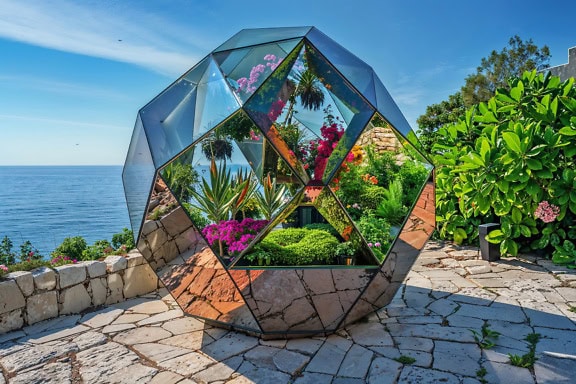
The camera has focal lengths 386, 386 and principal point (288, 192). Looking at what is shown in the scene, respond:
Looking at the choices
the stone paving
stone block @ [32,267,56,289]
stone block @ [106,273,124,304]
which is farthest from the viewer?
stone block @ [106,273,124,304]

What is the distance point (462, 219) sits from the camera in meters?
7.16

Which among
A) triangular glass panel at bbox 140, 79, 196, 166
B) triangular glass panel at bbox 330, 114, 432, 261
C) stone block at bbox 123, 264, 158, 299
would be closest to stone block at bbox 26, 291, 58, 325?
stone block at bbox 123, 264, 158, 299

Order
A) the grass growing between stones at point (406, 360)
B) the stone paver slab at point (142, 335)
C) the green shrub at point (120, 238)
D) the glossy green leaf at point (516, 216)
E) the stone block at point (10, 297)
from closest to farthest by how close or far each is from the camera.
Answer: the grass growing between stones at point (406, 360) < the stone paver slab at point (142, 335) < the stone block at point (10, 297) < the glossy green leaf at point (516, 216) < the green shrub at point (120, 238)

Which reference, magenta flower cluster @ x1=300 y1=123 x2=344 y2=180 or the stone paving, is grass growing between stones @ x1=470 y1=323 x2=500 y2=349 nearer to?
the stone paving

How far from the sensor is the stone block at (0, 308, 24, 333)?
390 cm

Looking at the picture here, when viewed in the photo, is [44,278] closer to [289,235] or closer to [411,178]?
[289,235]

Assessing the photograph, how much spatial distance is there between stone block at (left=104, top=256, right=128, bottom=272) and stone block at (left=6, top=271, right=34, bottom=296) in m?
0.86

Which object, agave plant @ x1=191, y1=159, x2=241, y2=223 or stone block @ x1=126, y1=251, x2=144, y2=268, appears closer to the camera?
agave plant @ x1=191, y1=159, x2=241, y2=223

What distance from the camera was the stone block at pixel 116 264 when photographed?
4.85 metres

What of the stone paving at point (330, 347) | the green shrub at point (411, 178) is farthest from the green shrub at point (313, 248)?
the green shrub at point (411, 178)

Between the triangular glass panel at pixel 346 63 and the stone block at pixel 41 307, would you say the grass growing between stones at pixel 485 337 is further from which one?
the stone block at pixel 41 307

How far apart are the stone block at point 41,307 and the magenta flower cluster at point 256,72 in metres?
3.19

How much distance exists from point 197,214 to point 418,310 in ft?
8.68

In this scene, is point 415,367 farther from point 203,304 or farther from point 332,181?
point 203,304
